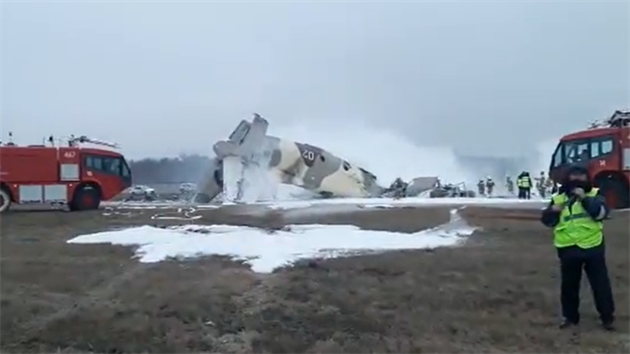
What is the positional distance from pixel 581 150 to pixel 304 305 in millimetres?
21295

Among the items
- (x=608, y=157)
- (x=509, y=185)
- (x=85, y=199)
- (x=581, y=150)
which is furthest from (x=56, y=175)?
(x=509, y=185)

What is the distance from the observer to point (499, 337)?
6.65m

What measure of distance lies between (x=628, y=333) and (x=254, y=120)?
3109cm

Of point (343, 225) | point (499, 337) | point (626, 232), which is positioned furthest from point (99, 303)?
point (626, 232)

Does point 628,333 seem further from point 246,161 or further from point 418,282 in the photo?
point 246,161

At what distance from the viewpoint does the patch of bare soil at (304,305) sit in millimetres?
6492

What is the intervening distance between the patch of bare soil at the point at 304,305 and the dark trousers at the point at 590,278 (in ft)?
0.60

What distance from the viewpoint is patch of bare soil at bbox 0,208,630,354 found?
649 cm

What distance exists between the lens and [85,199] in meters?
28.6

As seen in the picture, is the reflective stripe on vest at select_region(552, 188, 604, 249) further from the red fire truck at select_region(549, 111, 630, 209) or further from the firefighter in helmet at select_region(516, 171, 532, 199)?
the firefighter in helmet at select_region(516, 171, 532, 199)

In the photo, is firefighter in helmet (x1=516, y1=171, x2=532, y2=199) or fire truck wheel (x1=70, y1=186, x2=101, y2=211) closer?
fire truck wheel (x1=70, y1=186, x2=101, y2=211)

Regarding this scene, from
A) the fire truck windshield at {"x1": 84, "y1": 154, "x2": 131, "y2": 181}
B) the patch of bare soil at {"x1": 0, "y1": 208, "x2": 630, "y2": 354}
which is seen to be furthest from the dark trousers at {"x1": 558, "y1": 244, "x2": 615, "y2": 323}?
the fire truck windshield at {"x1": 84, "y1": 154, "x2": 131, "y2": 181}

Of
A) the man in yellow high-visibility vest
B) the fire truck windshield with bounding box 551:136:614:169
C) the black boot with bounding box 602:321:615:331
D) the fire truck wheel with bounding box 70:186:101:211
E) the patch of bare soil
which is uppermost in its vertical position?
the fire truck windshield with bounding box 551:136:614:169

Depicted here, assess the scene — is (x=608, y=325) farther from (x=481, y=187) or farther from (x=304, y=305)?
(x=481, y=187)
